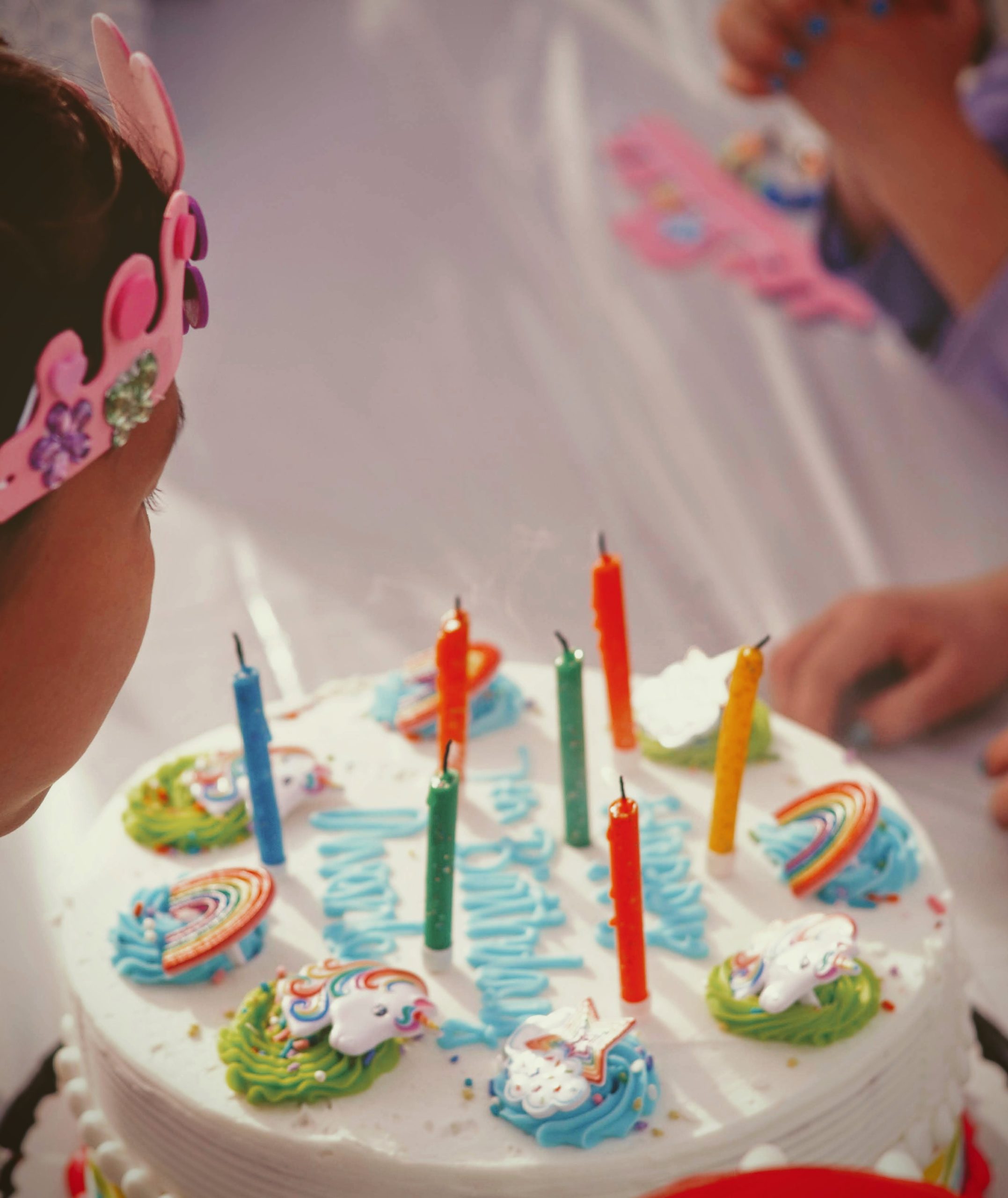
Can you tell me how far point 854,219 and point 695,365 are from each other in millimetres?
295

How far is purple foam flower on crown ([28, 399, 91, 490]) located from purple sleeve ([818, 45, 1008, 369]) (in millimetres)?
1424

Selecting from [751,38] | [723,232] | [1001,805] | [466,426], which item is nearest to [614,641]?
[1001,805]

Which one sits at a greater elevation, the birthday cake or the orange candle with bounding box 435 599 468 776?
the orange candle with bounding box 435 599 468 776

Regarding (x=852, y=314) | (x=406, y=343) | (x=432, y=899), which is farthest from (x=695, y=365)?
(x=432, y=899)

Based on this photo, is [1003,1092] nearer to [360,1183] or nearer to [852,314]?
[360,1183]

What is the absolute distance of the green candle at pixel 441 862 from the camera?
89cm

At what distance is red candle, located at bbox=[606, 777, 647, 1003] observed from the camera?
85 cm

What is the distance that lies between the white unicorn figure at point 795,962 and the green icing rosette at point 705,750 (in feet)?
0.78

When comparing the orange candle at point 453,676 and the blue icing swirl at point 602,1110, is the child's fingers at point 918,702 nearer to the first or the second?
the orange candle at point 453,676

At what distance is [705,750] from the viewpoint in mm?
1176

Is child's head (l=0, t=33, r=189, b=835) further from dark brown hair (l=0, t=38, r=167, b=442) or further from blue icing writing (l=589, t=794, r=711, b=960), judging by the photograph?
blue icing writing (l=589, t=794, r=711, b=960)

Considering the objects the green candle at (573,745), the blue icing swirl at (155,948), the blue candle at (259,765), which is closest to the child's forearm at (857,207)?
the green candle at (573,745)

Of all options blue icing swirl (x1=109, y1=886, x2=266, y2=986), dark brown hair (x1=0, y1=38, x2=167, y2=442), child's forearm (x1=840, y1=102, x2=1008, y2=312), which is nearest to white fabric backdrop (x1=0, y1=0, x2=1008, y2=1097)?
blue icing swirl (x1=109, y1=886, x2=266, y2=986)

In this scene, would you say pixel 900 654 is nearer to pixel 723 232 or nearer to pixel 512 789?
pixel 512 789
